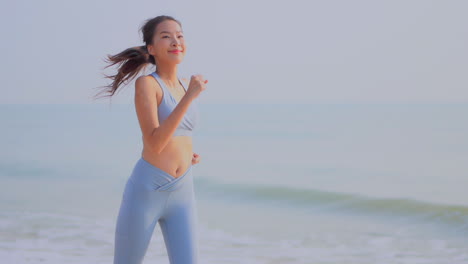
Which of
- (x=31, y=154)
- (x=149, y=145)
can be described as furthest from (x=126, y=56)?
(x=31, y=154)

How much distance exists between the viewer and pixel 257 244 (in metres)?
6.19

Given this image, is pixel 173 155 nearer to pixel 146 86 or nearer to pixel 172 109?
pixel 172 109

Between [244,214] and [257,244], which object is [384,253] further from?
[244,214]

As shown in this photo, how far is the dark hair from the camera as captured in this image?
2904 mm

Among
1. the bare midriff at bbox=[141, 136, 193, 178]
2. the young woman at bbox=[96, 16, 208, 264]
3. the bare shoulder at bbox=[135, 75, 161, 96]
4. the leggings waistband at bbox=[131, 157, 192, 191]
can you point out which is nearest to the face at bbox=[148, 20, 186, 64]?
the young woman at bbox=[96, 16, 208, 264]

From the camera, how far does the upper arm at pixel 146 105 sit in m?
2.67

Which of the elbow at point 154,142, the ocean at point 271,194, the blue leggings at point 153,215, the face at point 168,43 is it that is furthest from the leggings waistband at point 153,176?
the ocean at point 271,194

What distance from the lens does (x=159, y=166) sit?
2.79 metres

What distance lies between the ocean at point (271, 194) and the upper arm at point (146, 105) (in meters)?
2.66

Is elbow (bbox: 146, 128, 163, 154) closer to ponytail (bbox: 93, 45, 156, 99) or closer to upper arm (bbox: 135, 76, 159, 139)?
upper arm (bbox: 135, 76, 159, 139)

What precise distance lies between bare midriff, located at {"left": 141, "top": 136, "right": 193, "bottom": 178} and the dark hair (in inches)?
13.5

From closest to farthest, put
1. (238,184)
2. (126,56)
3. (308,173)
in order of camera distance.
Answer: (126,56), (238,184), (308,173)

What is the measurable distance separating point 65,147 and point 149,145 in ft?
48.8

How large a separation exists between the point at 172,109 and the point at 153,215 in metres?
0.43
